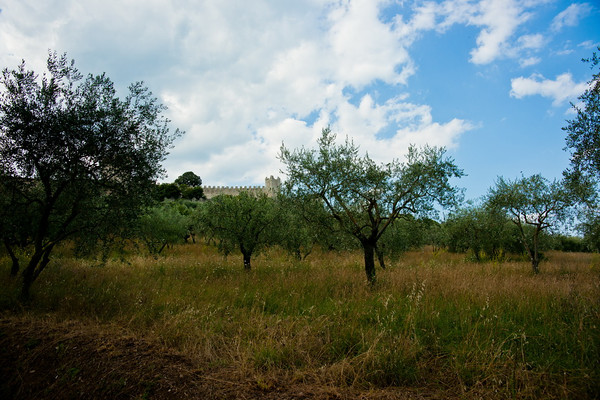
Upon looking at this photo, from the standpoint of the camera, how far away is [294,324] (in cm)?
689

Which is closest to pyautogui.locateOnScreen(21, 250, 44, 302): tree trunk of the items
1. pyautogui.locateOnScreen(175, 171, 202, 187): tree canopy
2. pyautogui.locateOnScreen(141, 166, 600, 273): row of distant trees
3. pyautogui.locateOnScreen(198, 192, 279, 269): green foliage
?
pyautogui.locateOnScreen(141, 166, 600, 273): row of distant trees

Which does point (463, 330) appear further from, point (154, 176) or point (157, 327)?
point (154, 176)

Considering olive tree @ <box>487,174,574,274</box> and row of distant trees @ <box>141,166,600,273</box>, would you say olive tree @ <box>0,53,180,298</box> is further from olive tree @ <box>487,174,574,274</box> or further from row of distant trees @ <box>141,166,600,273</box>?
olive tree @ <box>487,174,574,274</box>

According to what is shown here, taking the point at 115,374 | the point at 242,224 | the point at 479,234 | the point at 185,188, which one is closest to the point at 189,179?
the point at 185,188

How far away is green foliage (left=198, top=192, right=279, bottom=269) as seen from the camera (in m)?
15.7

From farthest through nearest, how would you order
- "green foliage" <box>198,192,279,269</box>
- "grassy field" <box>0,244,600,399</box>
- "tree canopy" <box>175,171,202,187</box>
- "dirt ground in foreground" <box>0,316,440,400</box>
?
"tree canopy" <box>175,171,202,187</box> < "green foliage" <box>198,192,279,269</box> < "grassy field" <box>0,244,600,399</box> < "dirt ground in foreground" <box>0,316,440,400</box>

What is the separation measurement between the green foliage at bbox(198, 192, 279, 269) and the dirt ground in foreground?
923 centimetres

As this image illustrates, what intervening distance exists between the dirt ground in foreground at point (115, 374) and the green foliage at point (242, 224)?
30.3ft

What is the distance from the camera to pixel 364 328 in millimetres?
6531

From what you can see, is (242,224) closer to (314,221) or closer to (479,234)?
(314,221)

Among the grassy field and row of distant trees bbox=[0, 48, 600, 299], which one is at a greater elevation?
row of distant trees bbox=[0, 48, 600, 299]

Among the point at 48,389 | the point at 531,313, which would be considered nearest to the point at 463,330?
the point at 531,313

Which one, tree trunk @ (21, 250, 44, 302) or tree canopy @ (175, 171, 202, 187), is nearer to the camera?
tree trunk @ (21, 250, 44, 302)

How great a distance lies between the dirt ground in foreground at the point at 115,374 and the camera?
4562 mm
